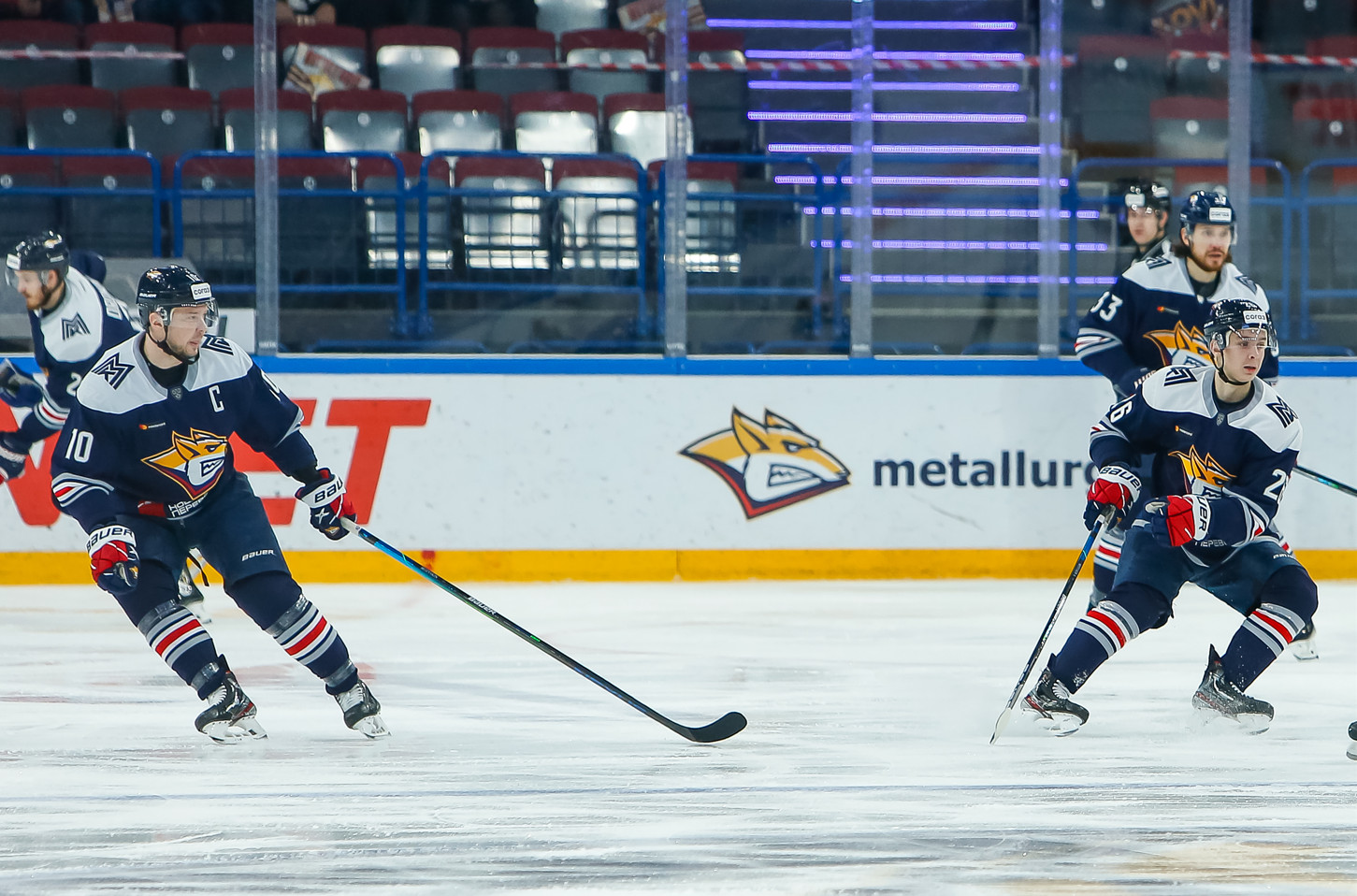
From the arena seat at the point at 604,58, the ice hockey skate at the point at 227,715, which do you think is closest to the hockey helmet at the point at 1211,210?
the ice hockey skate at the point at 227,715

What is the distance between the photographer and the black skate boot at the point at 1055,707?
10.7ft

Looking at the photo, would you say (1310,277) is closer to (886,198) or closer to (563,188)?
(886,198)

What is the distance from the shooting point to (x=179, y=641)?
3168mm

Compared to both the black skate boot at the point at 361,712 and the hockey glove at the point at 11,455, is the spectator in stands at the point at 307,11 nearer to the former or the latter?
the hockey glove at the point at 11,455

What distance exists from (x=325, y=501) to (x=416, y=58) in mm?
4054

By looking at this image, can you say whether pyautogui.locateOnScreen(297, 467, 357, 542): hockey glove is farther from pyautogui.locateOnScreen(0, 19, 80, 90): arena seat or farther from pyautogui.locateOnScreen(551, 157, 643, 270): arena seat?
pyautogui.locateOnScreen(0, 19, 80, 90): arena seat

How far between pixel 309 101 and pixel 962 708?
157 inches

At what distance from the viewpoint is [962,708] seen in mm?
3596

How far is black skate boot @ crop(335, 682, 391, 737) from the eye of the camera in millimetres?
3273

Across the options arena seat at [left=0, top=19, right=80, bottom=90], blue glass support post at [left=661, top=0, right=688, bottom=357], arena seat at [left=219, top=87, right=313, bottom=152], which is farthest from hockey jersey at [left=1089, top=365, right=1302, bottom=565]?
arena seat at [left=0, top=19, right=80, bottom=90]

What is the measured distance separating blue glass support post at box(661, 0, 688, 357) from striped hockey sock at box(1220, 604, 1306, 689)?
9.95 feet

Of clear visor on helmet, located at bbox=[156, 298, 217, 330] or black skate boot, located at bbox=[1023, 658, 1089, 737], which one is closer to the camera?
clear visor on helmet, located at bbox=[156, 298, 217, 330]

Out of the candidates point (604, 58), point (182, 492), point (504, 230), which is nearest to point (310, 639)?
point (182, 492)

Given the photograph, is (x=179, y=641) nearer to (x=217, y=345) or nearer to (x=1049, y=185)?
(x=217, y=345)
